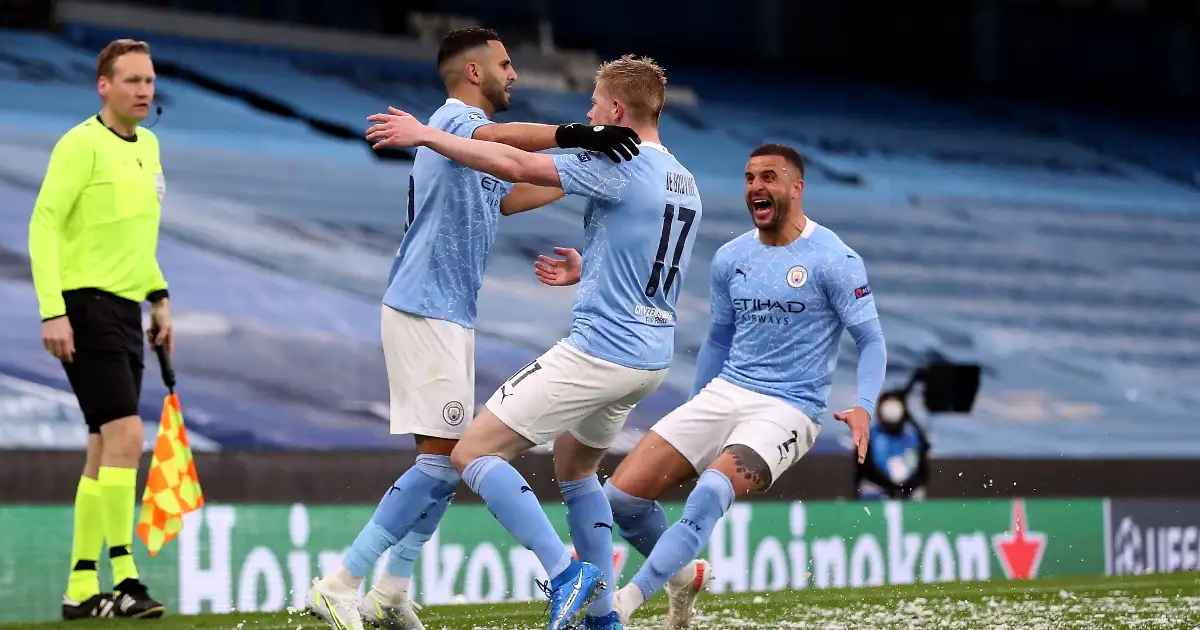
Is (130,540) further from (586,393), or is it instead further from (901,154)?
(901,154)

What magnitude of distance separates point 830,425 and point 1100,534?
3604 millimetres

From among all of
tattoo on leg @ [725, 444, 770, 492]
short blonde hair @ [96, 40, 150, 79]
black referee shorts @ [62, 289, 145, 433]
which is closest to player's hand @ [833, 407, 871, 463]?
tattoo on leg @ [725, 444, 770, 492]

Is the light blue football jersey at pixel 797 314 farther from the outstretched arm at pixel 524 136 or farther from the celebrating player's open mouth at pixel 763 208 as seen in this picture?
the outstretched arm at pixel 524 136

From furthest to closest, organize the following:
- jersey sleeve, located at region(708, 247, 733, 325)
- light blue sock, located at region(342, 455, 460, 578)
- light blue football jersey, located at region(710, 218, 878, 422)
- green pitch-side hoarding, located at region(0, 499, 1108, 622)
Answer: green pitch-side hoarding, located at region(0, 499, 1108, 622)
jersey sleeve, located at region(708, 247, 733, 325)
light blue football jersey, located at region(710, 218, 878, 422)
light blue sock, located at region(342, 455, 460, 578)

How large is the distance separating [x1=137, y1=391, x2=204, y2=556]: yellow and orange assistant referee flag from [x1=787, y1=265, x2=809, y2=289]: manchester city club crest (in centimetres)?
257

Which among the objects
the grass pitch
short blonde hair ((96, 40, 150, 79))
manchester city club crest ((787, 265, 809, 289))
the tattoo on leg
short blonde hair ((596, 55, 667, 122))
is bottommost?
the grass pitch

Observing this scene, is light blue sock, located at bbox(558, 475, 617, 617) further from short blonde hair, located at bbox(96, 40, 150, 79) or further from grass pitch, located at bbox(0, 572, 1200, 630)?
short blonde hair, located at bbox(96, 40, 150, 79)

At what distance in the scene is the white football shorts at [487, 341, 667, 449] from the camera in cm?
461

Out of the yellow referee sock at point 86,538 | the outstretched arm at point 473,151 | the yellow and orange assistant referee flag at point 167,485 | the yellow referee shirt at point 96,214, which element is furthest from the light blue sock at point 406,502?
the yellow and orange assistant referee flag at point 167,485

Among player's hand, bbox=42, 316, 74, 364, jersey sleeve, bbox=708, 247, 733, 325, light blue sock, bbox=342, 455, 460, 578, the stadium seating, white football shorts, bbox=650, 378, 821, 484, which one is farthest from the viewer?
the stadium seating

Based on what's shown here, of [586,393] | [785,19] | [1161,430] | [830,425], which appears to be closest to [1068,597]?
[586,393]

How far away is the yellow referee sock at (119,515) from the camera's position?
5918 mm

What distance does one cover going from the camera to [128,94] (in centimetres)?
602

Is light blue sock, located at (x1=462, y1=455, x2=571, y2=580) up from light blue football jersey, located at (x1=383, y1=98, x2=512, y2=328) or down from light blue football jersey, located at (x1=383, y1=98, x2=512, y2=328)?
down
